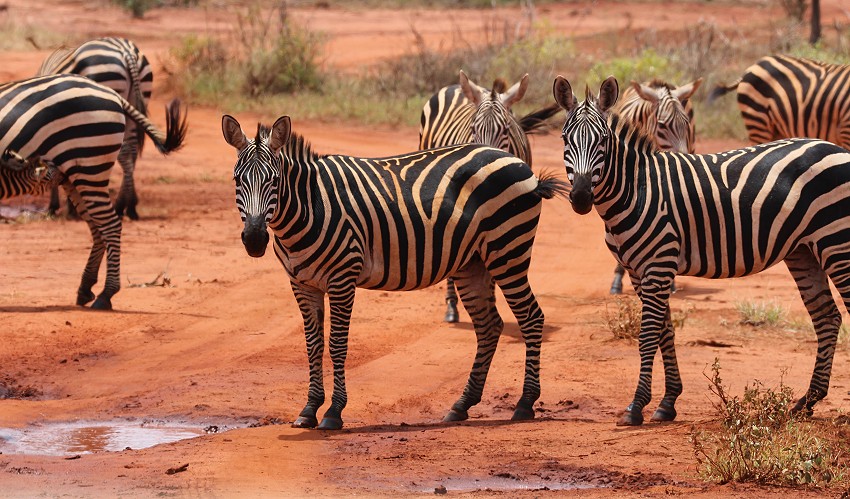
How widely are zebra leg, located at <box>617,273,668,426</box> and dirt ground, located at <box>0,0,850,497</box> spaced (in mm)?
175

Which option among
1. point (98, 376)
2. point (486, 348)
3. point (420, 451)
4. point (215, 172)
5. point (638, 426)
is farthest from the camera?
point (215, 172)

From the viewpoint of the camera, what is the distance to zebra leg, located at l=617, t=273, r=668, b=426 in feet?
26.2

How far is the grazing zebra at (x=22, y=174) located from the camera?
442 inches

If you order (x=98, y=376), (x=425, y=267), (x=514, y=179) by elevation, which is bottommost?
(x=98, y=376)

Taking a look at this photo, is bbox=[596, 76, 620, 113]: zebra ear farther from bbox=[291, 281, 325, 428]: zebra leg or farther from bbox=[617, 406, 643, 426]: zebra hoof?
bbox=[291, 281, 325, 428]: zebra leg

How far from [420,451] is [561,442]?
0.90 metres

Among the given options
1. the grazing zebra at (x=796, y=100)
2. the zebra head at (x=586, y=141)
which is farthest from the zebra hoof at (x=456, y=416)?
the grazing zebra at (x=796, y=100)

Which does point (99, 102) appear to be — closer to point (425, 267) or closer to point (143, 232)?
point (143, 232)

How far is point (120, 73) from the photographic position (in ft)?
51.1

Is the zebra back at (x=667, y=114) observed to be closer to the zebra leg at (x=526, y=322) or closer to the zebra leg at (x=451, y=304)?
the zebra leg at (x=451, y=304)

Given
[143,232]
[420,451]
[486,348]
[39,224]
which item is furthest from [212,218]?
[420,451]

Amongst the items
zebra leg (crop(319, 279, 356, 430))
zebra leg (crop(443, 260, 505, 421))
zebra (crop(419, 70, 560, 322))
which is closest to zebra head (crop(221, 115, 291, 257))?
zebra leg (crop(319, 279, 356, 430))

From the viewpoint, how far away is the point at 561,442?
7.72 m

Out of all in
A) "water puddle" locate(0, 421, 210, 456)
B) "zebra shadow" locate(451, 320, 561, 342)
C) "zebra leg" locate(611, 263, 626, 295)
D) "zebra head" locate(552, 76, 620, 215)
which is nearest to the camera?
"zebra head" locate(552, 76, 620, 215)
